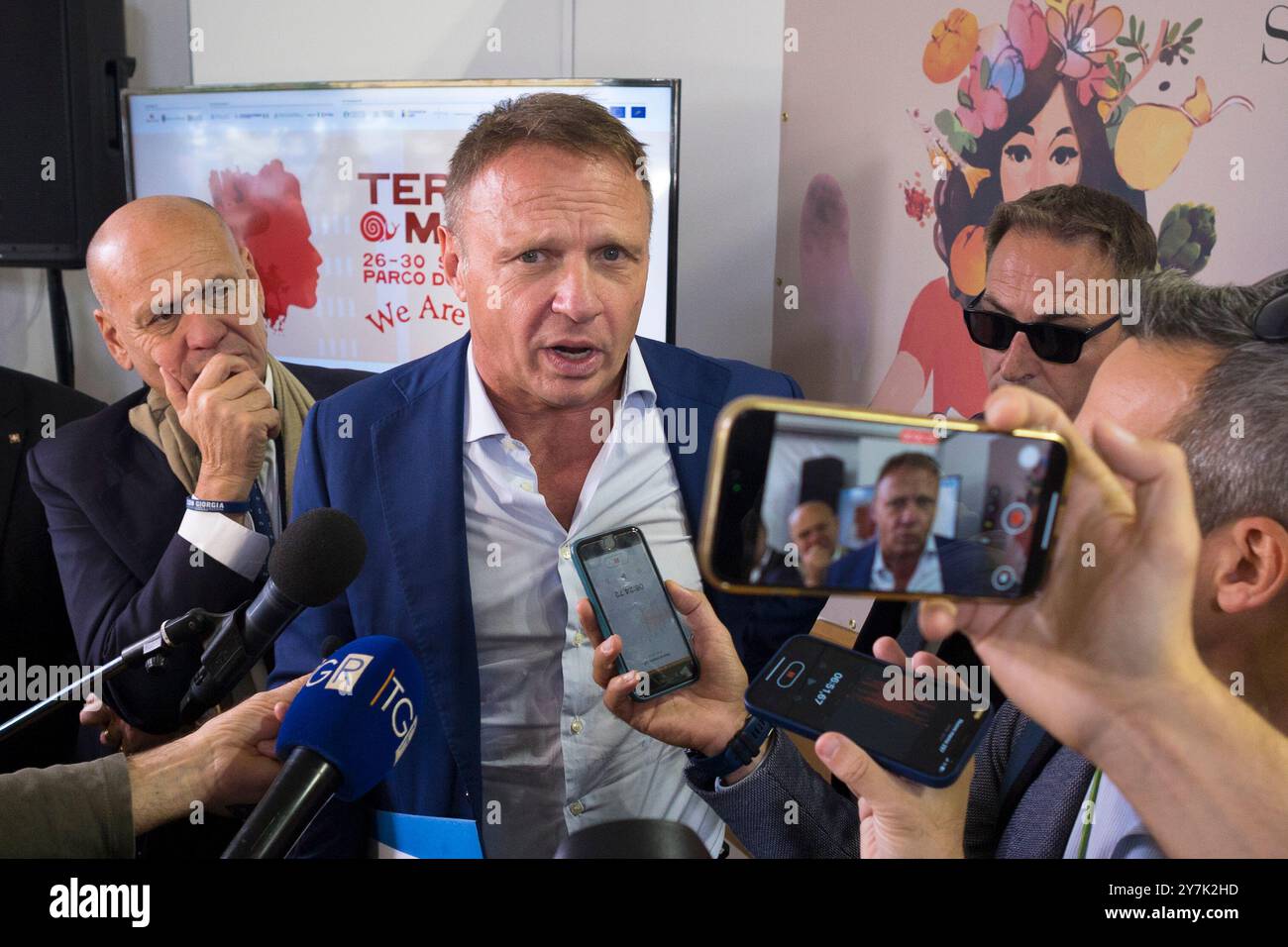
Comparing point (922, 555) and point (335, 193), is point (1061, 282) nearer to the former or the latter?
point (922, 555)

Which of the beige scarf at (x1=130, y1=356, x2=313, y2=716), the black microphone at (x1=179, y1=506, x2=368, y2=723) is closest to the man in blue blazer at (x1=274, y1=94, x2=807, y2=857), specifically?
the beige scarf at (x1=130, y1=356, x2=313, y2=716)

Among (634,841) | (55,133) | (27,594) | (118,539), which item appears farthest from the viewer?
A: (55,133)

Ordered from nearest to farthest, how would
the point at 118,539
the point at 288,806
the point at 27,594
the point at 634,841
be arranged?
1. the point at 634,841
2. the point at 288,806
3. the point at 118,539
4. the point at 27,594

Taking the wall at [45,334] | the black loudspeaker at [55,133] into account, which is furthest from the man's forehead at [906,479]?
the wall at [45,334]

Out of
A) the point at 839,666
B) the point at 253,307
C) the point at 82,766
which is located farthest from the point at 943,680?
the point at 253,307

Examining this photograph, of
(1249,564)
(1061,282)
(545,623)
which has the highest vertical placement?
(1061,282)

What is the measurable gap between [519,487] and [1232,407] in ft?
2.55

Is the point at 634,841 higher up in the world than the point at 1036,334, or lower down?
lower down

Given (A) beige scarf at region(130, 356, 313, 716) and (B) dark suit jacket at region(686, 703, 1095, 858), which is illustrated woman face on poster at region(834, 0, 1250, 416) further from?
(A) beige scarf at region(130, 356, 313, 716)

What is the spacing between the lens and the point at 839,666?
869 millimetres

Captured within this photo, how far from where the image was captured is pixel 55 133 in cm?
225

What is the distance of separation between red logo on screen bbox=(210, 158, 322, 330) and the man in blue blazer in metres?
0.87

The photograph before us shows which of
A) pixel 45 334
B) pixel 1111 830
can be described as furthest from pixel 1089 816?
pixel 45 334
